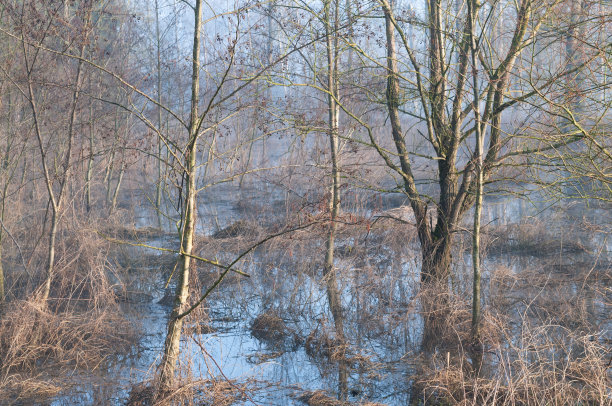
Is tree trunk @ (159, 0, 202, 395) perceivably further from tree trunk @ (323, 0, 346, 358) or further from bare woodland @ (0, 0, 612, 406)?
tree trunk @ (323, 0, 346, 358)

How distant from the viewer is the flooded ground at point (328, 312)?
6.52 meters

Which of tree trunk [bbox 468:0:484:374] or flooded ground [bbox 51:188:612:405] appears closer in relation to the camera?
flooded ground [bbox 51:188:612:405]

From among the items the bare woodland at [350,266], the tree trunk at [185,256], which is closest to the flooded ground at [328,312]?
the bare woodland at [350,266]

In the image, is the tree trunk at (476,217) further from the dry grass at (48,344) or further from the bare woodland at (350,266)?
the dry grass at (48,344)

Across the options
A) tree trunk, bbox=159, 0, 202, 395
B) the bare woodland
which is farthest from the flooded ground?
tree trunk, bbox=159, 0, 202, 395

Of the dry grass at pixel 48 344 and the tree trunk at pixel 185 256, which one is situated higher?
the tree trunk at pixel 185 256

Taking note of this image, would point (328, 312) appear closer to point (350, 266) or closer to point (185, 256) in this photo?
point (350, 266)

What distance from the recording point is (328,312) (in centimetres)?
884

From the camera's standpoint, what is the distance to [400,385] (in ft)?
21.3

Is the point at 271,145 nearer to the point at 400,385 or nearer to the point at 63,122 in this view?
the point at 63,122

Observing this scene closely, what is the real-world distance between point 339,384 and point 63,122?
21.8ft

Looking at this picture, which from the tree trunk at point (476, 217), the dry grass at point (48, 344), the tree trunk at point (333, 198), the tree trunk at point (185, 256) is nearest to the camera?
the tree trunk at point (185, 256)

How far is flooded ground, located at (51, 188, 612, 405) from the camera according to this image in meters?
6.52

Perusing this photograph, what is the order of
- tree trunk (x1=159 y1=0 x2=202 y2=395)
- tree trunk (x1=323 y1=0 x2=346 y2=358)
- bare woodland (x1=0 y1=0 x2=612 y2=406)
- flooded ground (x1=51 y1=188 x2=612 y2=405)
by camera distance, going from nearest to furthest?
1. tree trunk (x1=159 y1=0 x2=202 y2=395)
2. bare woodland (x1=0 y1=0 x2=612 y2=406)
3. flooded ground (x1=51 y1=188 x2=612 y2=405)
4. tree trunk (x1=323 y1=0 x2=346 y2=358)
